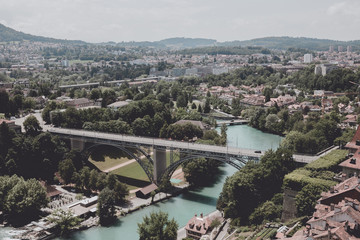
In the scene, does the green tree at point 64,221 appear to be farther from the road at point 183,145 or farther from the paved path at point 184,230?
the road at point 183,145

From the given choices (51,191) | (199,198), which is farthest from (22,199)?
(199,198)

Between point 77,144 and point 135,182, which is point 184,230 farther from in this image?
point 77,144

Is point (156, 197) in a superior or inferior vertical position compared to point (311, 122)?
inferior

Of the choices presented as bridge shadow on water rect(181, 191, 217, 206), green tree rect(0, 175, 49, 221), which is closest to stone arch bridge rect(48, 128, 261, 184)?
bridge shadow on water rect(181, 191, 217, 206)

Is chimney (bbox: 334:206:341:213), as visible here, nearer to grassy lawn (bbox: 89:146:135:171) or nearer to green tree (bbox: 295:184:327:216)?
green tree (bbox: 295:184:327:216)

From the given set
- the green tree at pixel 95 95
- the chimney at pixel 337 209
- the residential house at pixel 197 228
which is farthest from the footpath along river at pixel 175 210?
the green tree at pixel 95 95

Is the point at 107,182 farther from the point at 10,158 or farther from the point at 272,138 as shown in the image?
the point at 272,138

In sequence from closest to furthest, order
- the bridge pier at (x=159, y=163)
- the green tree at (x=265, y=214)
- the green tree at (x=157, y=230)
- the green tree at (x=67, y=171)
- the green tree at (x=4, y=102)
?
the green tree at (x=157, y=230) → the green tree at (x=265, y=214) → the bridge pier at (x=159, y=163) → the green tree at (x=67, y=171) → the green tree at (x=4, y=102)

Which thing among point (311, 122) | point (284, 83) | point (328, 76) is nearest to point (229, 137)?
point (311, 122)
